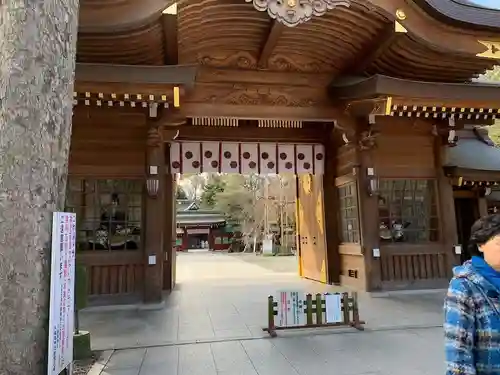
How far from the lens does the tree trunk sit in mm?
1997

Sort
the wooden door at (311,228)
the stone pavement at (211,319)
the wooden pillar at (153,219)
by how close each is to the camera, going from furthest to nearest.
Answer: the wooden door at (311,228), the wooden pillar at (153,219), the stone pavement at (211,319)

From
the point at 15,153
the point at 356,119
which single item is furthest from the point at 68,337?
the point at 356,119

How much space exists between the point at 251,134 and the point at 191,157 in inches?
64.5

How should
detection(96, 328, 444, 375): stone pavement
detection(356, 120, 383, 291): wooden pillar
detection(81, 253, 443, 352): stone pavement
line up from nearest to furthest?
detection(96, 328, 444, 375): stone pavement, detection(81, 253, 443, 352): stone pavement, detection(356, 120, 383, 291): wooden pillar

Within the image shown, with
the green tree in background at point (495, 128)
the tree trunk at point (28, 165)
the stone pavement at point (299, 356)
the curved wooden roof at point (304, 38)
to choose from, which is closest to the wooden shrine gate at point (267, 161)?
the curved wooden roof at point (304, 38)

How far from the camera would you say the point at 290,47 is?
737cm

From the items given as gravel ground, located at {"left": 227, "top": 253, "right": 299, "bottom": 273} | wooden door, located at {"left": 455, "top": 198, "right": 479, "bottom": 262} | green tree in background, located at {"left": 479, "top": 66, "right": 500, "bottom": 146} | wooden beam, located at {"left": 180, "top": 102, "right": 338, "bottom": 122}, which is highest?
green tree in background, located at {"left": 479, "top": 66, "right": 500, "bottom": 146}

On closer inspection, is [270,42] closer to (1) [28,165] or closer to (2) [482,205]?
(1) [28,165]

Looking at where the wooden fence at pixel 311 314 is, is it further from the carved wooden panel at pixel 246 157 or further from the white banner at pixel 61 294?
the carved wooden panel at pixel 246 157

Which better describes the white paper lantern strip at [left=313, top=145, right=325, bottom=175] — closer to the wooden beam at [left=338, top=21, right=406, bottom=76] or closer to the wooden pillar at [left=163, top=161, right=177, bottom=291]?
the wooden beam at [left=338, top=21, right=406, bottom=76]

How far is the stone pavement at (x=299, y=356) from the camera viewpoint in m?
3.71

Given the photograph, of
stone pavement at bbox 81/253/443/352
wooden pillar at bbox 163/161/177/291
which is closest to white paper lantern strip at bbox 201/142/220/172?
wooden pillar at bbox 163/161/177/291

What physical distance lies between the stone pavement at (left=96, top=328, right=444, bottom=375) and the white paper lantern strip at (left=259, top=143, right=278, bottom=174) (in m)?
5.22

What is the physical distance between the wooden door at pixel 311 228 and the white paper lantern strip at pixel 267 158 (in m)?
1.35
